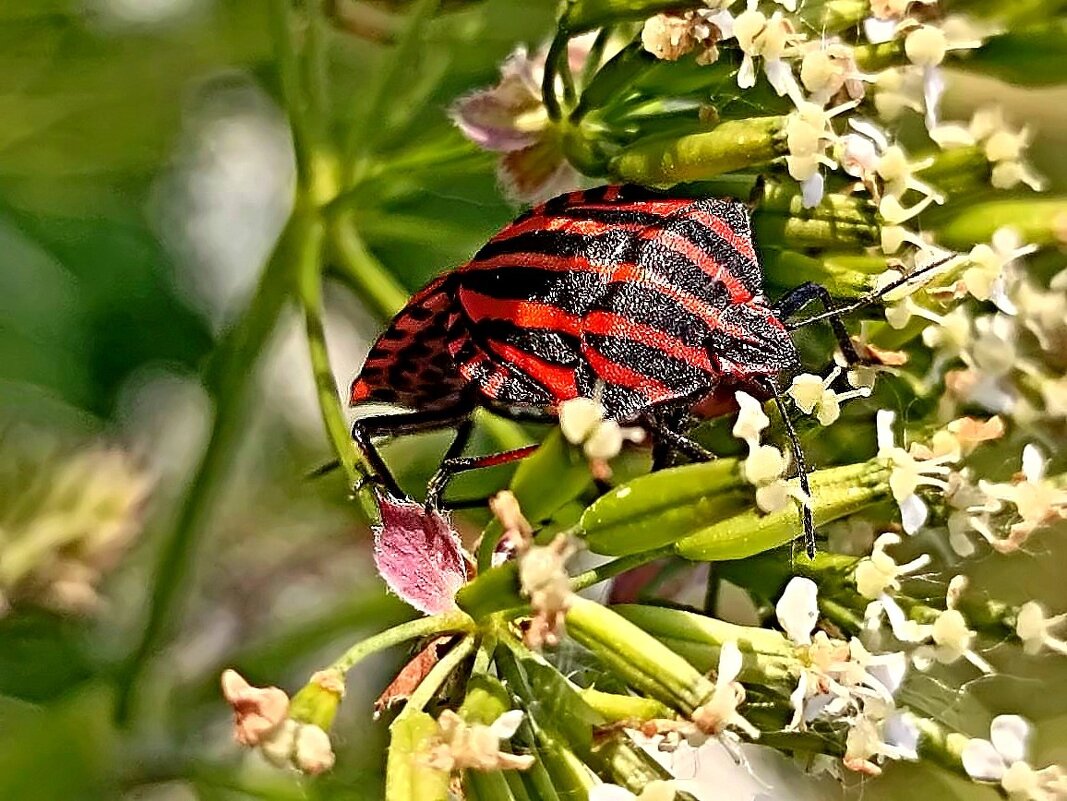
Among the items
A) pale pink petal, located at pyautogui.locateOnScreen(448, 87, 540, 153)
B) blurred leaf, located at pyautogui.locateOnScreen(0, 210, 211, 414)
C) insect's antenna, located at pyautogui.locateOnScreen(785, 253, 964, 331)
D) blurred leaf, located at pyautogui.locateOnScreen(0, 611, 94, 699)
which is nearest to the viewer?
insect's antenna, located at pyautogui.locateOnScreen(785, 253, 964, 331)

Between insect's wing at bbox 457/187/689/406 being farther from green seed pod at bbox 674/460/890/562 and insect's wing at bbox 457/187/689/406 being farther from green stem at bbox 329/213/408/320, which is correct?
green stem at bbox 329/213/408/320

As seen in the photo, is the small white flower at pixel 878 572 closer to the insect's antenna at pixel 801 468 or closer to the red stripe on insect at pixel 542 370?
the insect's antenna at pixel 801 468

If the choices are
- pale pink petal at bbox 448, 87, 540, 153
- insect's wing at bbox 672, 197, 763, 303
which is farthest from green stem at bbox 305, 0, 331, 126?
insect's wing at bbox 672, 197, 763, 303

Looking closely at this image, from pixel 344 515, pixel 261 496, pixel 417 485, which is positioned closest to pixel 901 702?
pixel 417 485

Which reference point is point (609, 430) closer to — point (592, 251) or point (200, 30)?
point (592, 251)

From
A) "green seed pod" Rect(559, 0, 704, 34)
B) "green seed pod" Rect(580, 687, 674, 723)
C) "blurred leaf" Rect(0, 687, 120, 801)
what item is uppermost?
"green seed pod" Rect(559, 0, 704, 34)
